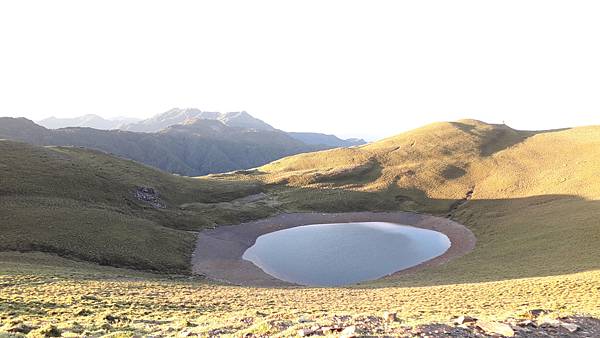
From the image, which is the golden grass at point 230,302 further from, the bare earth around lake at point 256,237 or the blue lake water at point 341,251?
the bare earth around lake at point 256,237

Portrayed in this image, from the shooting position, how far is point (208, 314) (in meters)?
23.5

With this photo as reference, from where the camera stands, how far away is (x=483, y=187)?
96250 millimetres

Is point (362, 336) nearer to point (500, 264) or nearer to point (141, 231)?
point (500, 264)

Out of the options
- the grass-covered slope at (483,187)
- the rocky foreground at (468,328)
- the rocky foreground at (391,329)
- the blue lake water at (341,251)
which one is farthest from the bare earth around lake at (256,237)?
the rocky foreground at (468,328)

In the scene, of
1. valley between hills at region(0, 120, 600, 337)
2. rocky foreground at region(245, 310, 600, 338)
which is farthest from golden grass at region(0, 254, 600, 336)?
rocky foreground at region(245, 310, 600, 338)

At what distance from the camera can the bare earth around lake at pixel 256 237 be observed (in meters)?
54.2

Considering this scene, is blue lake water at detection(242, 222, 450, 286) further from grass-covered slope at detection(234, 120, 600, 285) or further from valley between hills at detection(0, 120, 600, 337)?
grass-covered slope at detection(234, 120, 600, 285)

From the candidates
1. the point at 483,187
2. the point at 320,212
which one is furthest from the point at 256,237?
the point at 483,187

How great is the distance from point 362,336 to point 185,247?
56247mm

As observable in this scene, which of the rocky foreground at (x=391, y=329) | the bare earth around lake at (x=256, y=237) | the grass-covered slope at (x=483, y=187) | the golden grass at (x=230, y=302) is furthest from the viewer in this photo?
the bare earth around lake at (x=256, y=237)

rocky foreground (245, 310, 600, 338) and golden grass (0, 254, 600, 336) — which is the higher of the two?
rocky foreground (245, 310, 600, 338)

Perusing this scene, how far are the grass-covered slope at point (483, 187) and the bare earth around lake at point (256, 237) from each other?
335 centimetres

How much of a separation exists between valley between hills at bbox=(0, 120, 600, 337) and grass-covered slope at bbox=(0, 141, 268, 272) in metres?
0.35

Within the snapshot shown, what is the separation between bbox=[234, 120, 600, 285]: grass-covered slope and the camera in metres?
50.5
